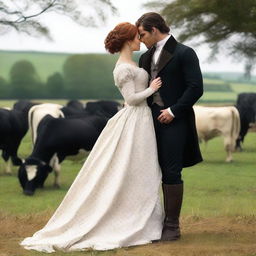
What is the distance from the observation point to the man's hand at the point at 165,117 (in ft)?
20.9

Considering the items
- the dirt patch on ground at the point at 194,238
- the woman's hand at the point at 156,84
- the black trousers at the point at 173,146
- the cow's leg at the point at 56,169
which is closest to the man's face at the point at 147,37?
the woman's hand at the point at 156,84

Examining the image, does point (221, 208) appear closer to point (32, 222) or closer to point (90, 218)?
point (32, 222)

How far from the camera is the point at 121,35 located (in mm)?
6527

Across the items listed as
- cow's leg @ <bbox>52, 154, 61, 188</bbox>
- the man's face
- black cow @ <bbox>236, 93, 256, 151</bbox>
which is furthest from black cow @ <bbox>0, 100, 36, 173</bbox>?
the man's face

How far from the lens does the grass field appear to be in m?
6.28

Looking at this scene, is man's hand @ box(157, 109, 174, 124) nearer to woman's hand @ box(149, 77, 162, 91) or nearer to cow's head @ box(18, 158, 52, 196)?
woman's hand @ box(149, 77, 162, 91)

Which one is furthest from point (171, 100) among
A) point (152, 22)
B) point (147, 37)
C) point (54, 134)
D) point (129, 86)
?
point (54, 134)

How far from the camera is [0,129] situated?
634 inches

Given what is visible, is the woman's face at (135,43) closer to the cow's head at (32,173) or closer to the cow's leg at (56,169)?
the cow's head at (32,173)

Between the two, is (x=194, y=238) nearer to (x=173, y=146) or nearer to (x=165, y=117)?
(x=173, y=146)

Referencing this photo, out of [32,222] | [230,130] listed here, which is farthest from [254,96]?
[32,222]

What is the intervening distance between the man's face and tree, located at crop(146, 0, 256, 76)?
803 centimetres

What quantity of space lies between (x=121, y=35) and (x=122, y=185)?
1374 millimetres

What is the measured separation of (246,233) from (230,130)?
1125cm
